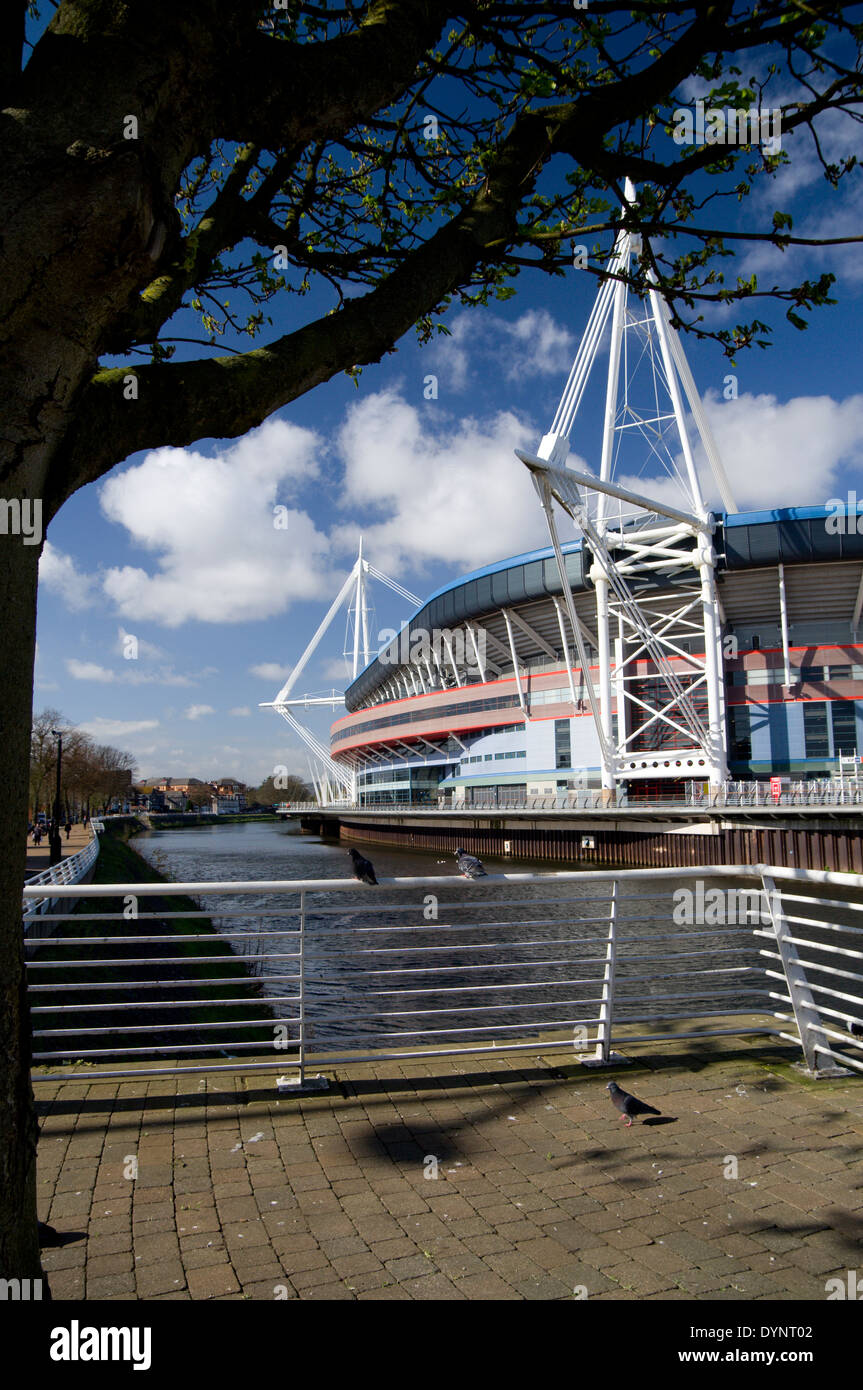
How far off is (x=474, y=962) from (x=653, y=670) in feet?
99.7

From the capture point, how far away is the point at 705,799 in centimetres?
3600

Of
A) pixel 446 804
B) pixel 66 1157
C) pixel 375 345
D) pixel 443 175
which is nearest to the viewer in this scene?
pixel 375 345

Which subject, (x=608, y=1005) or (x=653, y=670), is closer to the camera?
(x=608, y=1005)

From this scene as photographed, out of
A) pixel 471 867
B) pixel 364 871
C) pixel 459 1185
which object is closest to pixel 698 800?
pixel 471 867

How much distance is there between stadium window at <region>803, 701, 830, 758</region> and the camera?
38.9 m

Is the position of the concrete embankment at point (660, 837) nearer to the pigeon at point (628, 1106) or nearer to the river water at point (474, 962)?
the river water at point (474, 962)

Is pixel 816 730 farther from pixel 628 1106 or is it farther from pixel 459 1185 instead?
pixel 459 1185

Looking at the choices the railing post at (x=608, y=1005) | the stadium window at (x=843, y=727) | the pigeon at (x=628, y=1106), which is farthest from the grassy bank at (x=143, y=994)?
the stadium window at (x=843, y=727)

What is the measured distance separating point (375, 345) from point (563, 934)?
1726 cm

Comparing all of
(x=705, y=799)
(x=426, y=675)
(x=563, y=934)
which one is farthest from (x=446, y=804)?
(x=563, y=934)

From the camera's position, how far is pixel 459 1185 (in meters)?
3.63

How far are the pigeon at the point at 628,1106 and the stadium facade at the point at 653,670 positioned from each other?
112 feet

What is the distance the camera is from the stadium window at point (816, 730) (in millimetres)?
38938
